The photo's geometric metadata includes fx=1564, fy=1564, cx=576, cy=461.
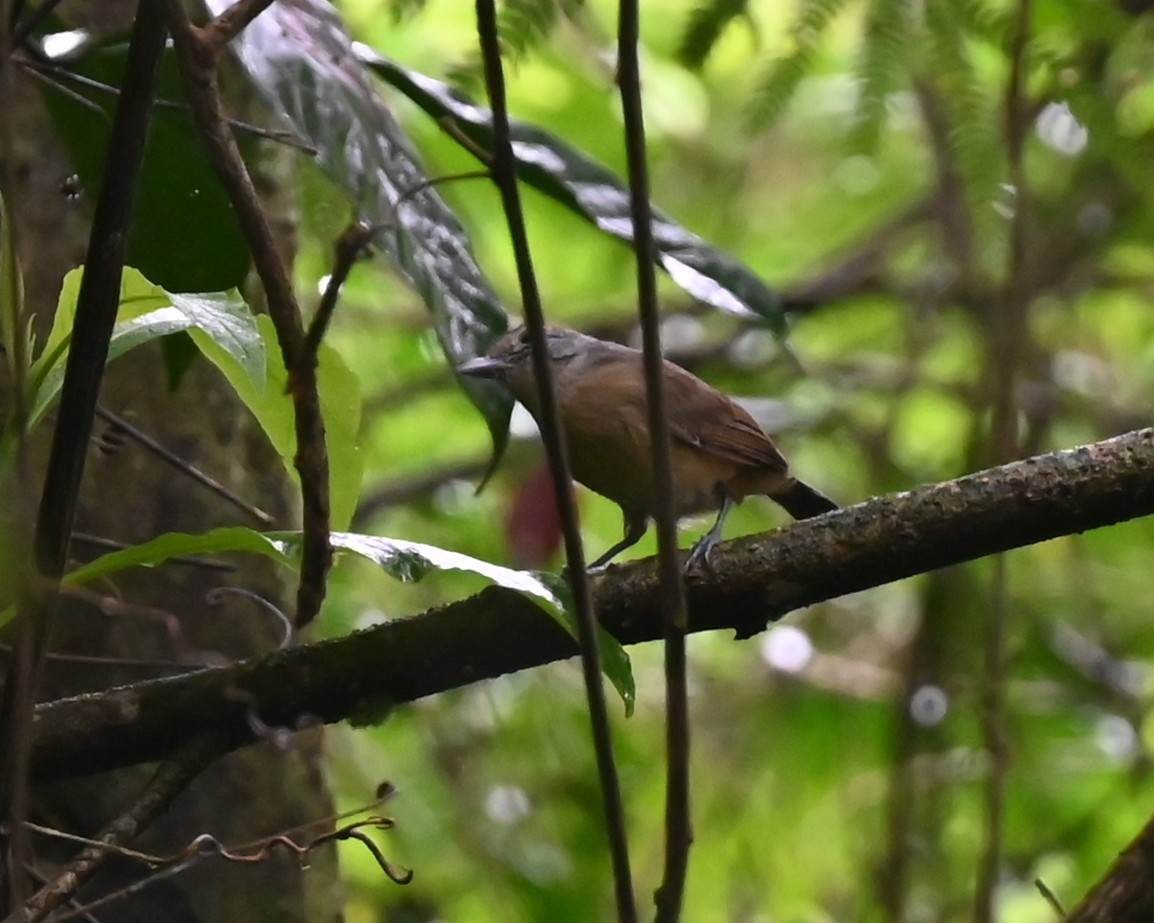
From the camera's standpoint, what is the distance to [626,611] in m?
1.73

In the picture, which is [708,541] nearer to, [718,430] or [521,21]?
[718,430]

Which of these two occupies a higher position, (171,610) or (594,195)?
(594,195)

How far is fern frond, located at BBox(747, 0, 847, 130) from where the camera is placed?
2455 millimetres

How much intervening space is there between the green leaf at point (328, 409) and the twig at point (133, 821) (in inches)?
11.2

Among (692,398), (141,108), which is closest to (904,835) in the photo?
(692,398)

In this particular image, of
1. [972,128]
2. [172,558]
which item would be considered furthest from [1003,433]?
[172,558]

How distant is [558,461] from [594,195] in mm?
1106

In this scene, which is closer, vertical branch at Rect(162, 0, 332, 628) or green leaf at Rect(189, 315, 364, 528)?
vertical branch at Rect(162, 0, 332, 628)

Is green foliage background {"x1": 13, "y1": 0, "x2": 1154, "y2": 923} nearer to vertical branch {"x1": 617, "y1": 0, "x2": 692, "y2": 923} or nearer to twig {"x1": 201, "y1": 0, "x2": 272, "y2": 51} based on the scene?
twig {"x1": 201, "y1": 0, "x2": 272, "y2": 51}

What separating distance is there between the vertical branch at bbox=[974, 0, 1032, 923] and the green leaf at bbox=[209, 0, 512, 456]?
3.46ft

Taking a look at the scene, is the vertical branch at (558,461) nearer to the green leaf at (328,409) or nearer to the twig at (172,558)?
the green leaf at (328,409)

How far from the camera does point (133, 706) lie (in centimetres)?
170

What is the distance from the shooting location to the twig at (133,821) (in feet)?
4.75

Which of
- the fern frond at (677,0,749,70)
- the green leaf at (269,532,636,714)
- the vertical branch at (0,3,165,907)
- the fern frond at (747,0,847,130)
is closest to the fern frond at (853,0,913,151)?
the fern frond at (747,0,847,130)
